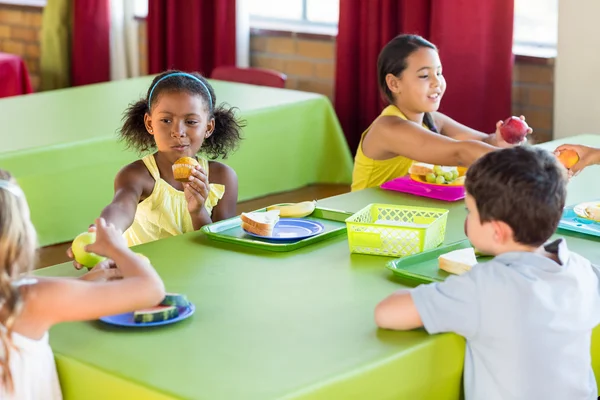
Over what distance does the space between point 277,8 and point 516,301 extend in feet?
13.3

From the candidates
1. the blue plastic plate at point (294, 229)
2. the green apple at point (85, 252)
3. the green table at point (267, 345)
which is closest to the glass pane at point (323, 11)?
the blue plastic plate at point (294, 229)

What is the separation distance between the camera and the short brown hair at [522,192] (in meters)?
1.76

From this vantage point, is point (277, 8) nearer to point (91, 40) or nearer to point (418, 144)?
point (91, 40)

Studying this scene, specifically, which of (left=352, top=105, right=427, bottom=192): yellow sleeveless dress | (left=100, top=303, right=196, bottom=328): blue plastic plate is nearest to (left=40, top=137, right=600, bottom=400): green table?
(left=100, top=303, right=196, bottom=328): blue plastic plate

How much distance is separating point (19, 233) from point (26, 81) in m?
4.23

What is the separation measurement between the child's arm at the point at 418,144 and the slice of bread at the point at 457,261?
0.72 metres

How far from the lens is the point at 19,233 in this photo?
1622 mm

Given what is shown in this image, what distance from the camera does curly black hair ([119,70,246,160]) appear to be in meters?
2.71

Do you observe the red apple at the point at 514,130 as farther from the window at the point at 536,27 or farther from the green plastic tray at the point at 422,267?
the window at the point at 536,27

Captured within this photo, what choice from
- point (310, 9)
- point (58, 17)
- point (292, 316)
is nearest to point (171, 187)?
point (292, 316)

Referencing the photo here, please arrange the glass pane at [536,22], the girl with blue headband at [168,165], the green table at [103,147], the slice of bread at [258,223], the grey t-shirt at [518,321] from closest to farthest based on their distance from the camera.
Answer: the grey t-shirt at [518,321]
the slice of bread at [258,223]
the girl with blue headband at [168,165]
the green table at [103,147]
the glass pane at [536,22]

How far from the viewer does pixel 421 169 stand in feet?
9.28

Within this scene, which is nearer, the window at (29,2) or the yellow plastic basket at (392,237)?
the yellow plastic basket at (392,237)

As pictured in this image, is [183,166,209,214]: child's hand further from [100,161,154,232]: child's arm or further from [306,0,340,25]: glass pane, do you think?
[306,0,340,25]: glass pane
